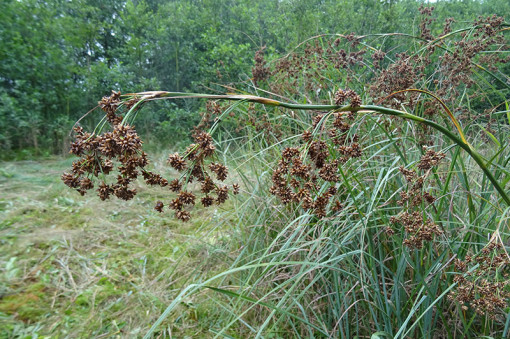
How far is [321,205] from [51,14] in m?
6.48

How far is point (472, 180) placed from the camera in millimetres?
1877

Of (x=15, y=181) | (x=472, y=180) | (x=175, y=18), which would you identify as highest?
(x=175, y=18)

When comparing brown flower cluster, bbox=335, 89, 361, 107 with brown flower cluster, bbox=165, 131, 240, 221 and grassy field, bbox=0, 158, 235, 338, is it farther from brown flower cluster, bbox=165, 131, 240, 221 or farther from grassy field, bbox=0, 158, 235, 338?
grassy field, bbox=0, 158, 235, 338

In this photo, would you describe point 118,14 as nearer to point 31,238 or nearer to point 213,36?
point 213,36

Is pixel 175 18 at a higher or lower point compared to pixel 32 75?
higher

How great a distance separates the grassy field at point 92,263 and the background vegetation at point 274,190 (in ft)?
0.05

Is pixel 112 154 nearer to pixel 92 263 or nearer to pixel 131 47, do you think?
pixel 92 263

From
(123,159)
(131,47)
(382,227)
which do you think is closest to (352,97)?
(123,159)

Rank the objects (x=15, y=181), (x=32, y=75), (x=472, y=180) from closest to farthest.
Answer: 1. (x=472, y=180)
2. (x=15, y=181)
3. (x=32, y=75)

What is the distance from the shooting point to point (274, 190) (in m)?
0.92

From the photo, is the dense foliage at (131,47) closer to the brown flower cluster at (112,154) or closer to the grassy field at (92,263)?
the grassy field at (92,263)

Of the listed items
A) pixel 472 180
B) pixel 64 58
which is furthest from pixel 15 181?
pixel 472 180

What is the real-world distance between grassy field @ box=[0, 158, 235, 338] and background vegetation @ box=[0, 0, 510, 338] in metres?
0.02

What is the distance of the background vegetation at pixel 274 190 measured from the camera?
44.3 inches
